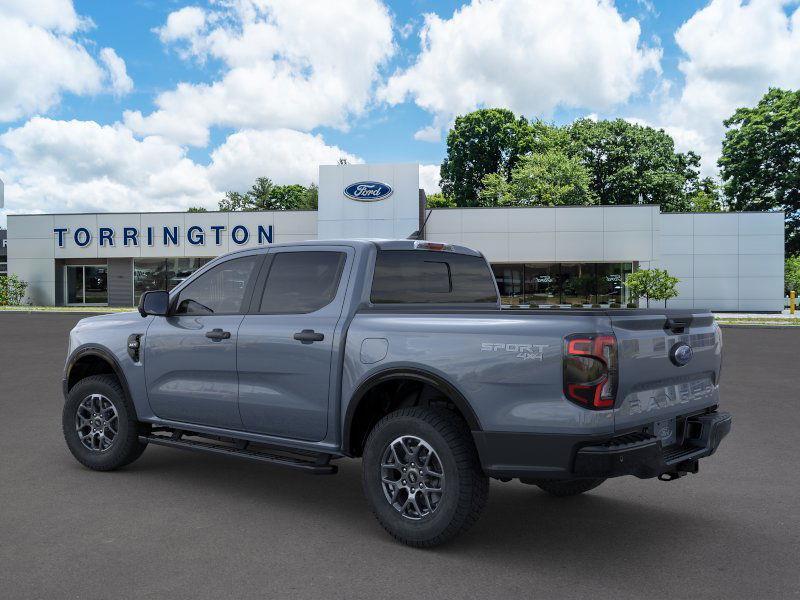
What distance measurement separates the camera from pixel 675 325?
4172 millimetres

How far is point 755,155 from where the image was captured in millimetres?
46406

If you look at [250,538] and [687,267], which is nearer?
[250,538]

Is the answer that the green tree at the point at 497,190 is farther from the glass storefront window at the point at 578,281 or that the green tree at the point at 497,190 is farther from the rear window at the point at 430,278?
the rear window at the point at 430,278

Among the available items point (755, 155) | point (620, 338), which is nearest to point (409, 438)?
point (620, 338)

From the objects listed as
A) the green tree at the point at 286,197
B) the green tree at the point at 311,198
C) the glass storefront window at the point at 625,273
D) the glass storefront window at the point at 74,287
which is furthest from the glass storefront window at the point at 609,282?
the green tree at the point at 286,197

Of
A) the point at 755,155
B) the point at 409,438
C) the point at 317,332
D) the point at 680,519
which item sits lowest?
the point at 680,519

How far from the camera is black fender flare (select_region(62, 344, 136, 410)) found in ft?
19.3

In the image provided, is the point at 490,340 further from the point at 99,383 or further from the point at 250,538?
the point at 99,383

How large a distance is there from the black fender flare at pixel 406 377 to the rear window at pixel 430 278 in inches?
25.7

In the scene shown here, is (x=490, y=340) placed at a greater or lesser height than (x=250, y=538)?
greater

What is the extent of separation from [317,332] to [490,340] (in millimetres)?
1285

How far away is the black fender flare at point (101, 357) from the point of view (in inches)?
231

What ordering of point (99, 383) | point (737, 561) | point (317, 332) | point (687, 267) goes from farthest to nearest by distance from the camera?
point (687, 267), point (99, 383), point (317, 332), point (737, 561)

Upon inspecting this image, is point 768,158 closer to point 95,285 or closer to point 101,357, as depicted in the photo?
point 95,285
